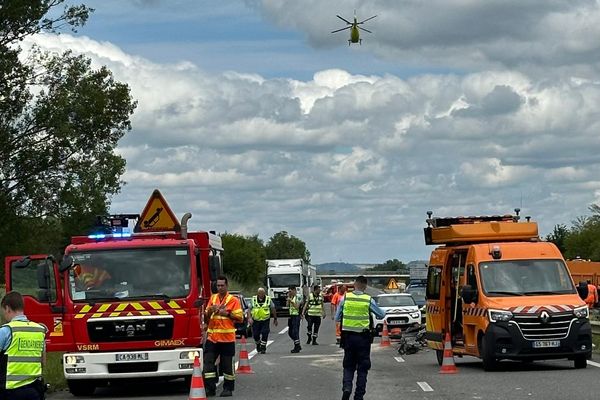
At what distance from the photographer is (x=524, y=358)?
21.5m

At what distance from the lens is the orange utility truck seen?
2139 cm

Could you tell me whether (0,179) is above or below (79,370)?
above

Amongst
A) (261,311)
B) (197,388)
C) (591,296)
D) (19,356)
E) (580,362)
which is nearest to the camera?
(19,356)

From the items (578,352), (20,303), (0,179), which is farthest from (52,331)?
(0,179)

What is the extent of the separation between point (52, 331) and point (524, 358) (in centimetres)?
820

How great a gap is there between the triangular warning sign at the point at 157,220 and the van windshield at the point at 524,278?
5709 mm

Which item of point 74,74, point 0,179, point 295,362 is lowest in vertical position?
point 295,362

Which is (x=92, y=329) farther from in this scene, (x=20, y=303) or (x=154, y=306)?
(x=20, y=303)

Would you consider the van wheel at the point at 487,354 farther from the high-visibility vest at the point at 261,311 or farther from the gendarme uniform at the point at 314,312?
the gendarme uniform at the point at 314,312

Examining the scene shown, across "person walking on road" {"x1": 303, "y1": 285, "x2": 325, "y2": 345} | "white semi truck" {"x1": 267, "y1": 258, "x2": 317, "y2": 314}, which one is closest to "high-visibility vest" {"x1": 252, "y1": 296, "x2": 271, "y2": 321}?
"person walking on road" {"x1": 303, "y1": 285, "x2": 325, "y2": 345}

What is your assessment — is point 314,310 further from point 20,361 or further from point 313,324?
point 20,361

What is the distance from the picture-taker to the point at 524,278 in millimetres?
22469

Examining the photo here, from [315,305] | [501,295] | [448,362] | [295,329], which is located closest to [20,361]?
[448,362]

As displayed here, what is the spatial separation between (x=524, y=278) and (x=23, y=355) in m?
13.0
